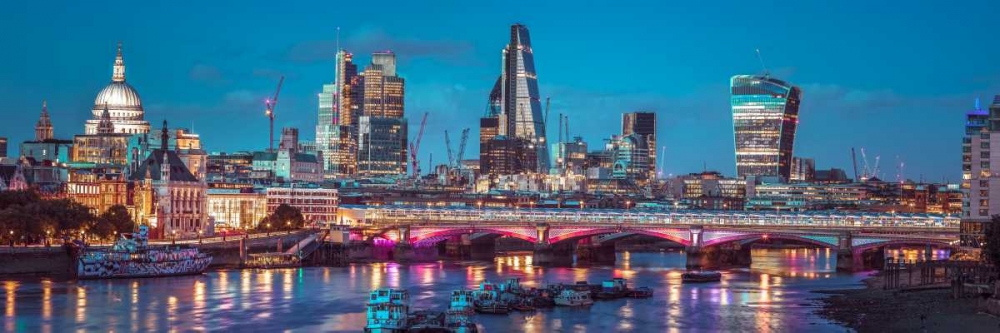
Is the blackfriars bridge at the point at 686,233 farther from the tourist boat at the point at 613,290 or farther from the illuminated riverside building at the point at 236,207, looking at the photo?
the tourist boat at the point at 613,290

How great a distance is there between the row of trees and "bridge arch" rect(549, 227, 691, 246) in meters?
39.6

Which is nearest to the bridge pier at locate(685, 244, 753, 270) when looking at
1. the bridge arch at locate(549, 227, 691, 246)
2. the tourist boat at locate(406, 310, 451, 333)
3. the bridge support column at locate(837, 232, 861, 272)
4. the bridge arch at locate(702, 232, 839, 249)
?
the bridge arch at locate(702, 232, 839, 249)

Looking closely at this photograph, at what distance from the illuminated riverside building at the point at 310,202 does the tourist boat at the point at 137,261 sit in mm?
57217

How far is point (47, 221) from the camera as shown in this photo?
121 metres

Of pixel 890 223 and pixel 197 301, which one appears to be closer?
pixel 197 301

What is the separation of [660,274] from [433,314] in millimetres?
48242

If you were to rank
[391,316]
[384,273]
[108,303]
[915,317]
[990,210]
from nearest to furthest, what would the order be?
[391,316] < [915,317] < [108,303] < [990,210] < [384,273]

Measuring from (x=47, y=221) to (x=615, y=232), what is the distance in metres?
51.3

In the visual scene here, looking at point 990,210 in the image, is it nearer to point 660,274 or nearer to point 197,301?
point 660,274

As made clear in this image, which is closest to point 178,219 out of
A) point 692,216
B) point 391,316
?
point 692,216

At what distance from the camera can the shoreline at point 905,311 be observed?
77.2m

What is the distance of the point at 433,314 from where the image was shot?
81750 mm

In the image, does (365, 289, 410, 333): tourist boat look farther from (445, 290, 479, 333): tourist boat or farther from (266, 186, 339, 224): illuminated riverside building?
(266, 186, 339, 224): illuminated riverside building

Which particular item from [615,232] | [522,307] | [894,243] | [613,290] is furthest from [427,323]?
[615,232]
